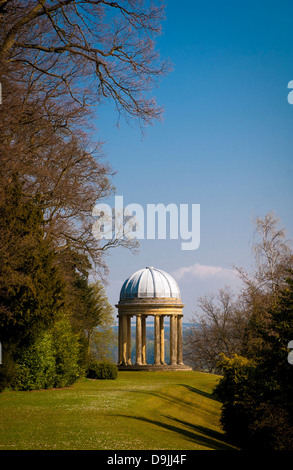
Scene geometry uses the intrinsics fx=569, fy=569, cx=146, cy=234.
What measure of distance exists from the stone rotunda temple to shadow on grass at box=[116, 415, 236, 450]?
28.9 meters

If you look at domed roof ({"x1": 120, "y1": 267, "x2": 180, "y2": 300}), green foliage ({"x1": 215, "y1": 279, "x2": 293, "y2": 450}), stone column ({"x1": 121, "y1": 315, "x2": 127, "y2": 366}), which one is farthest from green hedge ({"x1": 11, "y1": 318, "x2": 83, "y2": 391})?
domed roof ({"x1": 120, "y1": 267, "x2": 180, "y2": 300})

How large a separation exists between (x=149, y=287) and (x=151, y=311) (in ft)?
8.52

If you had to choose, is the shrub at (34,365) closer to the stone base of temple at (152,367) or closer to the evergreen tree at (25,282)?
the evergreen tree at (25,282)

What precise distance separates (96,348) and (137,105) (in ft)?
143

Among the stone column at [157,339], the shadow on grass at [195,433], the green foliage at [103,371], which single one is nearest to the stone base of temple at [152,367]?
the stone column at [157,339]

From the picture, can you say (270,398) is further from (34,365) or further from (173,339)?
(173,339)

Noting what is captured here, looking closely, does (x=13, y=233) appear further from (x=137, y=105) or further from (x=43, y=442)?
(x=43, y=442)

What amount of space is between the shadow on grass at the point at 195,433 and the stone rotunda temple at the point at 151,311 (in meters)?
28.9

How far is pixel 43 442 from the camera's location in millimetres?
13562

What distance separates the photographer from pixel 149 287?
180ft

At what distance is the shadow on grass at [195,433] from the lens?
1943 cm

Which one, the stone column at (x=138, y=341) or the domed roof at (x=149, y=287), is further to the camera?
the domed roof at (x=149, y=287)

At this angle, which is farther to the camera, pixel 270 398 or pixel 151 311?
pixel 151 311

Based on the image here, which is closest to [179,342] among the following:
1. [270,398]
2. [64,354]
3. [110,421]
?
[64,354]
